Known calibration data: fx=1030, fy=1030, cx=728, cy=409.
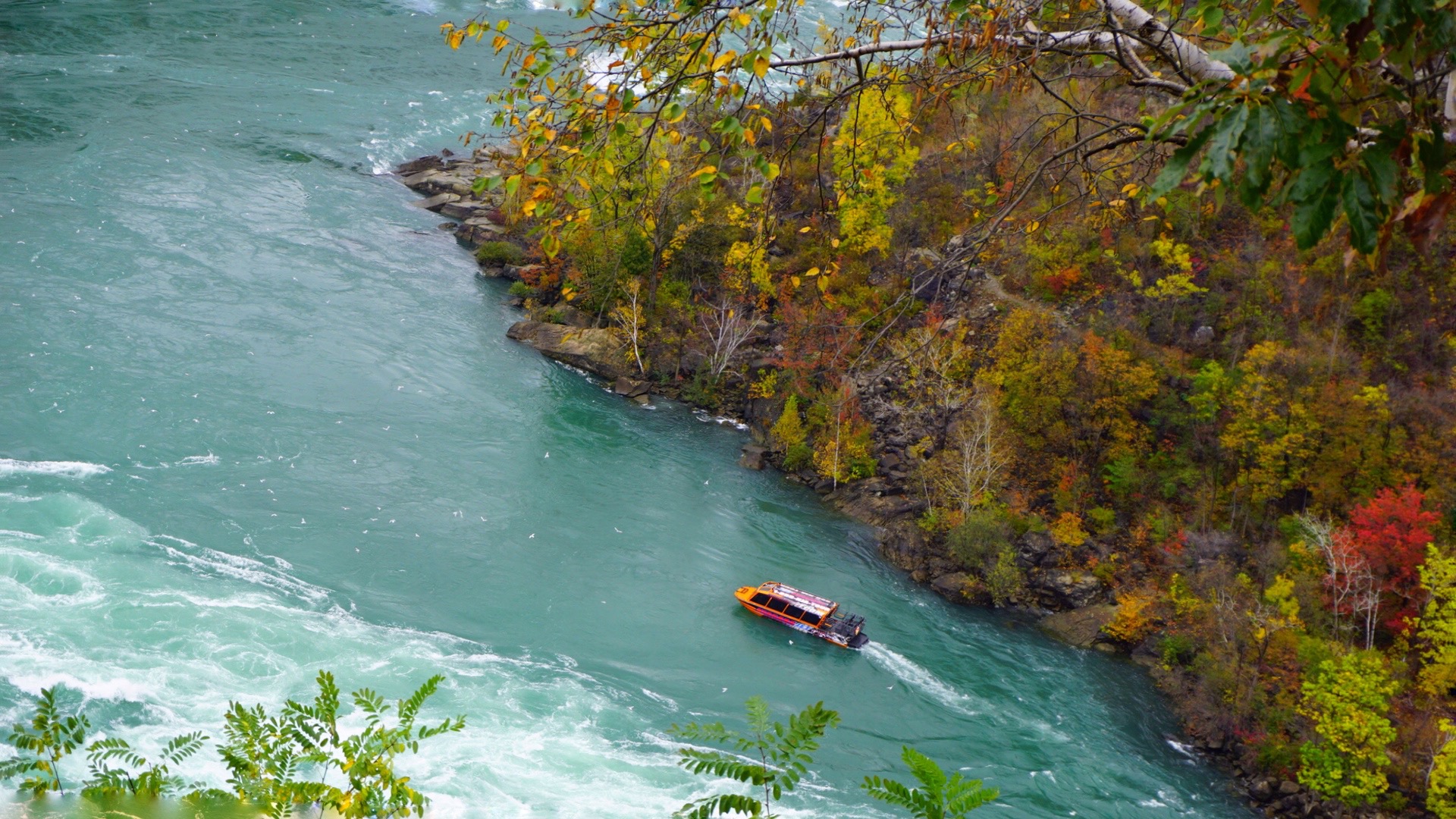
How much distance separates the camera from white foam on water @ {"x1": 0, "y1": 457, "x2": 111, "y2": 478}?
1822 centimetres

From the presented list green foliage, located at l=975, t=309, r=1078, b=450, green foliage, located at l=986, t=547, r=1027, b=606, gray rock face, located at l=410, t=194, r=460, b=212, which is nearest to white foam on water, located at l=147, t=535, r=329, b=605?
green foliage, located at l=986, t=547, r=1027, b=606

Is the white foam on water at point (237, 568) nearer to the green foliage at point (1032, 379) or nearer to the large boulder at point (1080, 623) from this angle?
the large boulder at point (1080, 623)

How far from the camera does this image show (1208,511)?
23.4 metres

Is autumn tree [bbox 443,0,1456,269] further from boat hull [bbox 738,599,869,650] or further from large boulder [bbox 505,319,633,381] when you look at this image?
large boulder [bbox 505,319,633,381]

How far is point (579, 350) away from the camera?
28.7 metres

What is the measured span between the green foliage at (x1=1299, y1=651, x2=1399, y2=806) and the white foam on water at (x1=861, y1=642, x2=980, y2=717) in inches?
211

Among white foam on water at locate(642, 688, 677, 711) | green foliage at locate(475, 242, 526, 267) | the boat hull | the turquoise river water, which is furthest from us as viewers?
green foliage at locate(475, 242, 526, 267)

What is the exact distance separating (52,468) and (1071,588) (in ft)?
65.4

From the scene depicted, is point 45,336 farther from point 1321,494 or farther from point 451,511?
point 1321,494

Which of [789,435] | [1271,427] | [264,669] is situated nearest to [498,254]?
[789,435]

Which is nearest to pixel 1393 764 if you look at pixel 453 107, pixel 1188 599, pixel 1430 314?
pixel 1188 599

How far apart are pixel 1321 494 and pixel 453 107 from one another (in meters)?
32.6

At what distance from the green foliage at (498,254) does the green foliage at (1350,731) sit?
24912 mm

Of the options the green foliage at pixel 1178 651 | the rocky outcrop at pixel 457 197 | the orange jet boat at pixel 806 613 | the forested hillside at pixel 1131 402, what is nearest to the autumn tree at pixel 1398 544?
the forested hillside at pixel 1131 402
